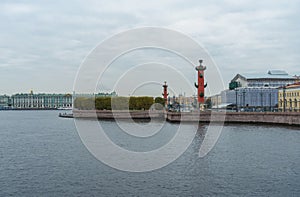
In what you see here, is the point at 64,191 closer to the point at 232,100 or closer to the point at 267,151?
the point at 267,151

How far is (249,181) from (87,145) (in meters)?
14.8

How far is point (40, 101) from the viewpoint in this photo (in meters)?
184

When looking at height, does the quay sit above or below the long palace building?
below

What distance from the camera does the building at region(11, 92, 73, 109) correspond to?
183000 millimetres

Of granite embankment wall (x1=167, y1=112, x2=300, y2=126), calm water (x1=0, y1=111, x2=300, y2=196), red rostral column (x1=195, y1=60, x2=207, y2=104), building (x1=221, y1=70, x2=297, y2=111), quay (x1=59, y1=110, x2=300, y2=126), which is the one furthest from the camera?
building (x1=221, y1=70, x2=297, y2=111)

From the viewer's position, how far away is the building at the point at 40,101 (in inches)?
7205

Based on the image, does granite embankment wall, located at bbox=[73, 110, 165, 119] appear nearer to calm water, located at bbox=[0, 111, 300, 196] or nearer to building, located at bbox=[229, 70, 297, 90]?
building, located at bbox=[229, 70, 297, 90]

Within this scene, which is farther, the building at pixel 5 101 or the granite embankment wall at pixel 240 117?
the building at pixel 5 101

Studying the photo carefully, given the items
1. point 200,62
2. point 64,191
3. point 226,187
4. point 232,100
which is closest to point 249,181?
point 226,187

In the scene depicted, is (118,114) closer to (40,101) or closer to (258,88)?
(258,88)

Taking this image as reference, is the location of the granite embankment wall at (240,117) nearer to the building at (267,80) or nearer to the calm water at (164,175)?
the calm water at (164,175)

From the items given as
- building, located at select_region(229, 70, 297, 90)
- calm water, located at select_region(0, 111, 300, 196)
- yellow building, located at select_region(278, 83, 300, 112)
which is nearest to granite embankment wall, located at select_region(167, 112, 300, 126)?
yellow building, located at select_region(278, 83, 300, 112)

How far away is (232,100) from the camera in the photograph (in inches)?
3295

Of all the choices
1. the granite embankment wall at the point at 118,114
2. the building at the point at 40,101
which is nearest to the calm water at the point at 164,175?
the granite embankment wall at the point at 118,114
